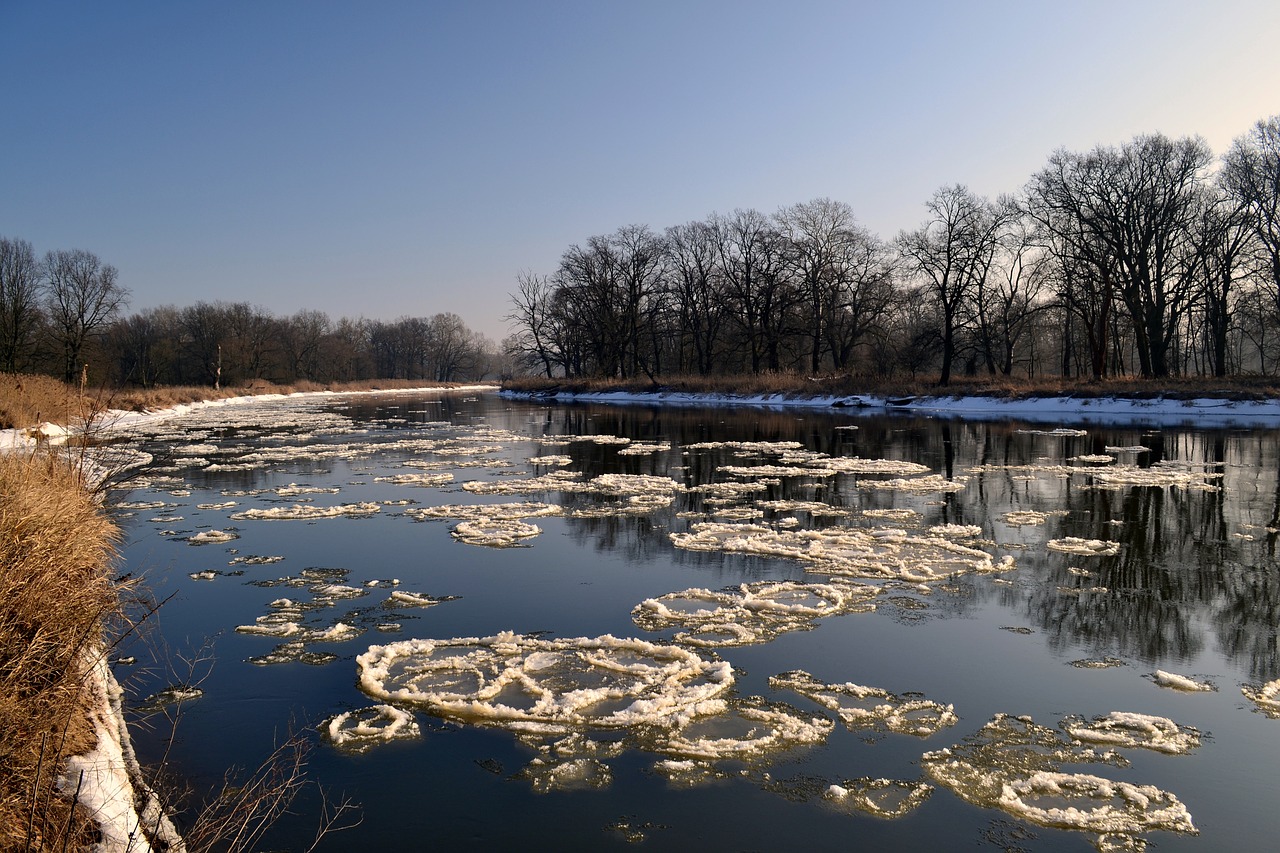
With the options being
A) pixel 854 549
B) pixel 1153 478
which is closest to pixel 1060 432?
pixel 1153 478

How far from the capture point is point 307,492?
1405cm

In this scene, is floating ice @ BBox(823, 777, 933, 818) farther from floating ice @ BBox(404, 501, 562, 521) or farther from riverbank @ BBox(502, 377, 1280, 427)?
riverbank @ BBox(502, 377, 1280, 427)

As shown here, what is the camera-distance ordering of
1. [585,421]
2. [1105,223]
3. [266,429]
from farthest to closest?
[1105,223] → [585,421] → [266,429]

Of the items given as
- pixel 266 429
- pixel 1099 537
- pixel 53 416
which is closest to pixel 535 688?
pixel 1099 537

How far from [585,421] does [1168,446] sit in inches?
831

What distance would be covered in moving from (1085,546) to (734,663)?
18.7 ft

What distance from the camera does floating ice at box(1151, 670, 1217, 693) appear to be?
527 centimetres

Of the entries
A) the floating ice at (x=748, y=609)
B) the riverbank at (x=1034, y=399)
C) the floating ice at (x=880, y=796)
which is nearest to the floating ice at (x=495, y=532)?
the floating ice at (x=748, y=609)

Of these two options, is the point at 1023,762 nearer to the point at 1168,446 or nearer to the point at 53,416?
the point at 1168,446

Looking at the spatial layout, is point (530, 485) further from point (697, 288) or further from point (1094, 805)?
point (697, 288)

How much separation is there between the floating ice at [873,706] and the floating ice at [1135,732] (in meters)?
0.72

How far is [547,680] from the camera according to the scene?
18.2ft

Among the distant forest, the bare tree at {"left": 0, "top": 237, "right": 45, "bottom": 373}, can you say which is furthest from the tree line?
the distant forest

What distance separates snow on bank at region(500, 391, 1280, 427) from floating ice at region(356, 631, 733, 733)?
2792 cm
